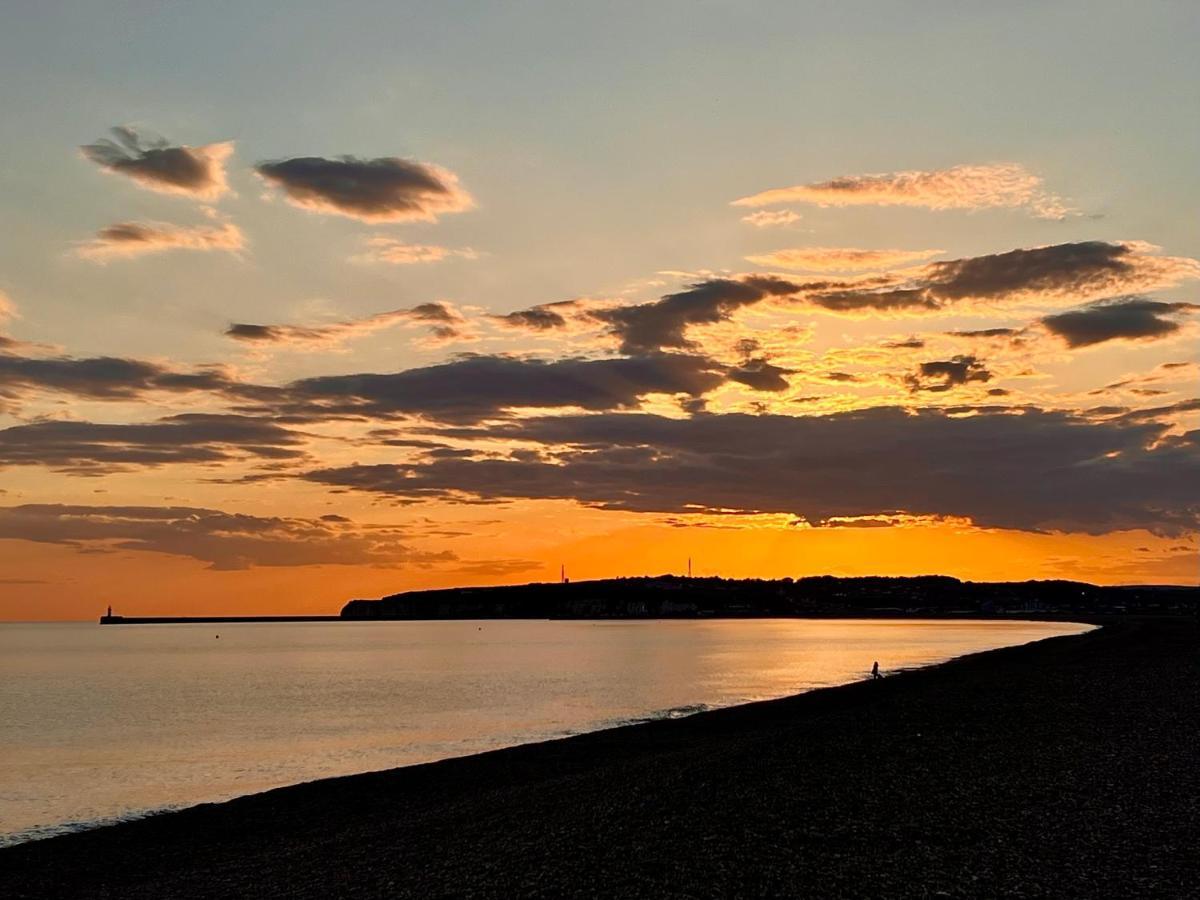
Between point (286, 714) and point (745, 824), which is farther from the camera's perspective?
point (286, 714)

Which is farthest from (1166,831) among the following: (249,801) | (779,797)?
(249,801)

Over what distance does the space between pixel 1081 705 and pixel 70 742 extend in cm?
4847

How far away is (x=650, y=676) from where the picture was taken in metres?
102

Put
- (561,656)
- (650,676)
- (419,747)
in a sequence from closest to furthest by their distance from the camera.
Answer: (419,747)
(650,676)
(561,656)

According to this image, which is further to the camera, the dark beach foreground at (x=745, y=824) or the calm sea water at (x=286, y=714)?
the calm sea water at (x=286, y=714)

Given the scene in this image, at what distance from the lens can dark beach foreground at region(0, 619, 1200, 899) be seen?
16.8 m

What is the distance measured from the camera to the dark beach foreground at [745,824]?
16.8m

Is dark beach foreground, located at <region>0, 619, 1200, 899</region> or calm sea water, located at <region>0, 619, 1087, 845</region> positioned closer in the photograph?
dark beach foreground, located at <region>0, 619, 1200, 899</region>

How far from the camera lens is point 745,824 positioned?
20.5 m

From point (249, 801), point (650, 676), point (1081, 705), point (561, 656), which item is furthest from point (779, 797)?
point (561, 656)

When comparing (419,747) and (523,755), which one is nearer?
(523,755)

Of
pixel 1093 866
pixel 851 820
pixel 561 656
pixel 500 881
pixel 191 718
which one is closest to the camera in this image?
pixel 1093 866

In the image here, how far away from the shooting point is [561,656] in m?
151

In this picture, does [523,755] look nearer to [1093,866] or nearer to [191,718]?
[1093,866]
